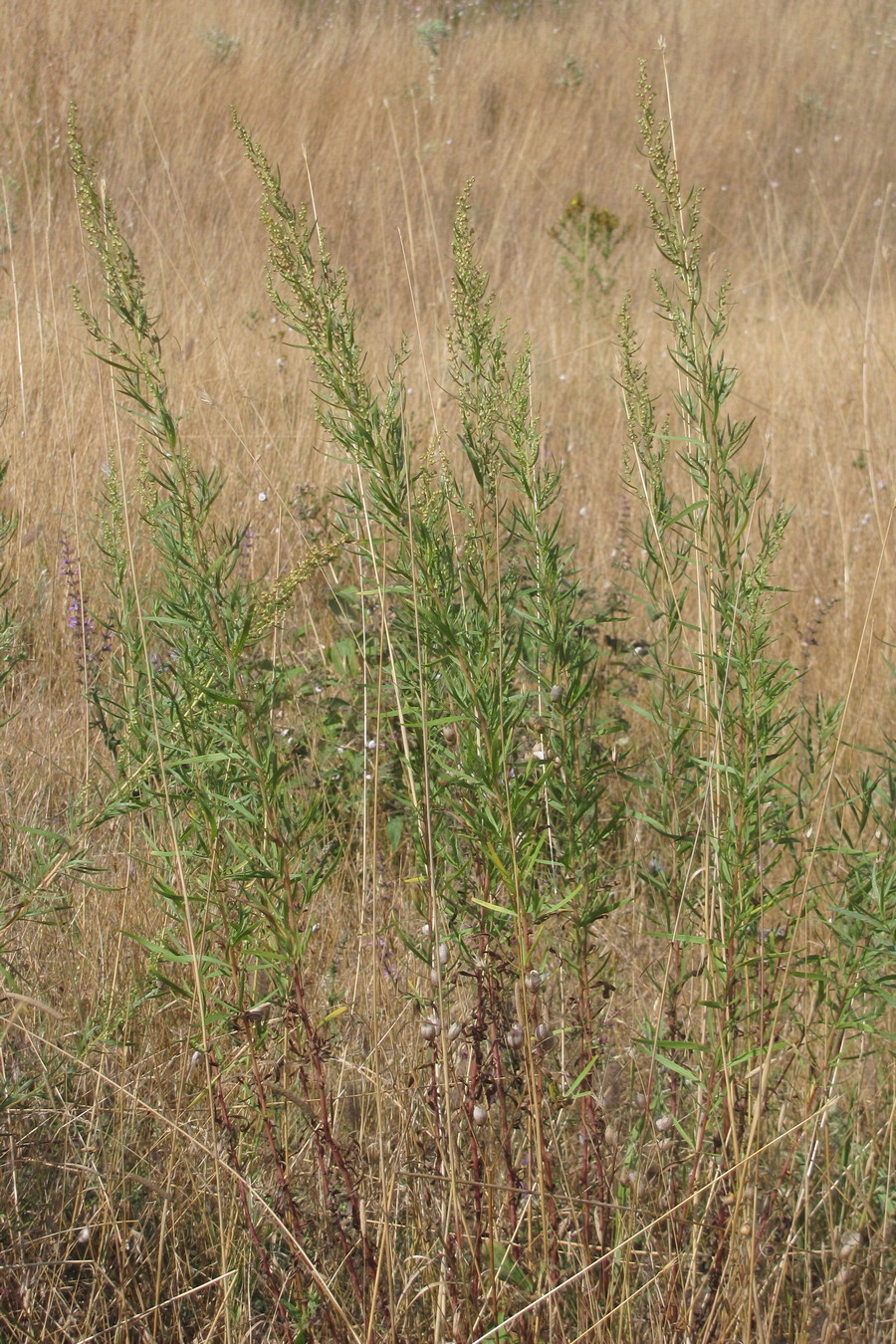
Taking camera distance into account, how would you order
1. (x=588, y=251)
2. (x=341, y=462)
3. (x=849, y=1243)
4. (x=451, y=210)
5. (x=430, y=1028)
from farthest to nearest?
(x=451, y=210) → (x=588, y=251) → (x=341, y=462) → (x=849, y=1243) → (x=430, y=1028)

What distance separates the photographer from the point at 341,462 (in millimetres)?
2598

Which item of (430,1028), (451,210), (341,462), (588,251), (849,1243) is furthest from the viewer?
(451,210)

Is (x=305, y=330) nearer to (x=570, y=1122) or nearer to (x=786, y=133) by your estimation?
(x=570, y=1122)

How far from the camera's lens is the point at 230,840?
4.01 ft

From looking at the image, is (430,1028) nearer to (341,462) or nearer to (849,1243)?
(849,1243)

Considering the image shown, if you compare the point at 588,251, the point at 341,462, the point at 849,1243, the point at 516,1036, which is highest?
the point at 588,251

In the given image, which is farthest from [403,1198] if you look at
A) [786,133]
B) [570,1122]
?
[786,133]

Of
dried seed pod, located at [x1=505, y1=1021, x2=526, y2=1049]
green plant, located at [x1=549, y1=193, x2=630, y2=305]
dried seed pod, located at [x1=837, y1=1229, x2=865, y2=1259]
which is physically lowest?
dried seed pod, located at [x1=837, y1=1229, x2=865, y2=1259]

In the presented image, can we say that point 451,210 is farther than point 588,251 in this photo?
Yes

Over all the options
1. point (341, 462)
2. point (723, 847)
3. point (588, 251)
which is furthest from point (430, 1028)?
point (588, 251)

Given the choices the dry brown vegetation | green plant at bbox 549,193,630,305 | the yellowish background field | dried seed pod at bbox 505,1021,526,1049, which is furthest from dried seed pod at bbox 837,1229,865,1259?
green plant at bbox 549,193,630,305

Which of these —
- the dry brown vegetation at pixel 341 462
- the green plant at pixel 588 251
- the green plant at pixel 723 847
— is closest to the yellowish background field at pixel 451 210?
the dry brown vegetation at pixel 341 462

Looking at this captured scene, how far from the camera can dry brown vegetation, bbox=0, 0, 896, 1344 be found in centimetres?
141

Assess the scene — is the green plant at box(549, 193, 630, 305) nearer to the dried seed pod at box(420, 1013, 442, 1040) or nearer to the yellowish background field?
the yellowish background field
